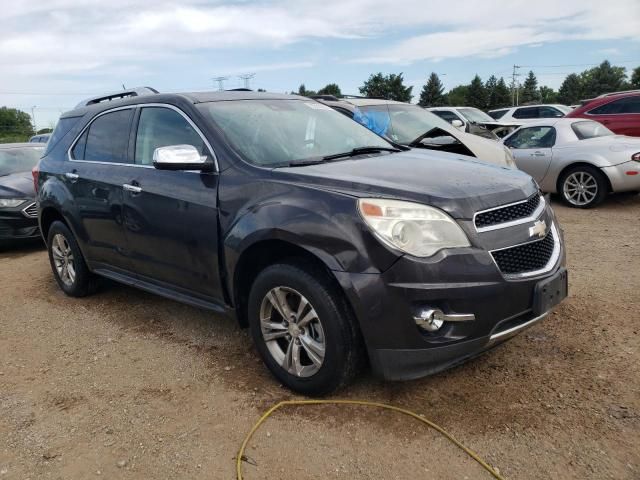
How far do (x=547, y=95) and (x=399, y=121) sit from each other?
377 feet

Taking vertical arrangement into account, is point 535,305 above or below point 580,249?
above

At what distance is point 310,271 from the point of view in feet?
9.63

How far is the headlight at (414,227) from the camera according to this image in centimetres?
267

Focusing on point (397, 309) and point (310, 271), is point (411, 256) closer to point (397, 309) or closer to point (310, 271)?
point (397, 309)

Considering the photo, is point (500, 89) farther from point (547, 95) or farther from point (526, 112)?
point (526, 112)

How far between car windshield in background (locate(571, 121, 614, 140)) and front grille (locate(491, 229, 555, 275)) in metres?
6.56

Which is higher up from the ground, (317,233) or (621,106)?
(621,106)

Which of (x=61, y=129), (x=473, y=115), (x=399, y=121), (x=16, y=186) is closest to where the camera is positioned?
(x=61, y=129)

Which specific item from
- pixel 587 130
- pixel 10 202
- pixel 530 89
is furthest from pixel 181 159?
pixel 530 89

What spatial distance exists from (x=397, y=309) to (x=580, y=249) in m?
4.08

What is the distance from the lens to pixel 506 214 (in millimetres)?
2914

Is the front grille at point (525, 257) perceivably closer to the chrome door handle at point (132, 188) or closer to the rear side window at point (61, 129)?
the chrome door handle at point (132, 188)

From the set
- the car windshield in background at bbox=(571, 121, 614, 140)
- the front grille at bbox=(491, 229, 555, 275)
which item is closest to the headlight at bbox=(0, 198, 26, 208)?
the front grille at bbox=(491, 229, 555, 275)

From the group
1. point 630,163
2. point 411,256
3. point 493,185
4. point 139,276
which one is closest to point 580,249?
point 630,163
